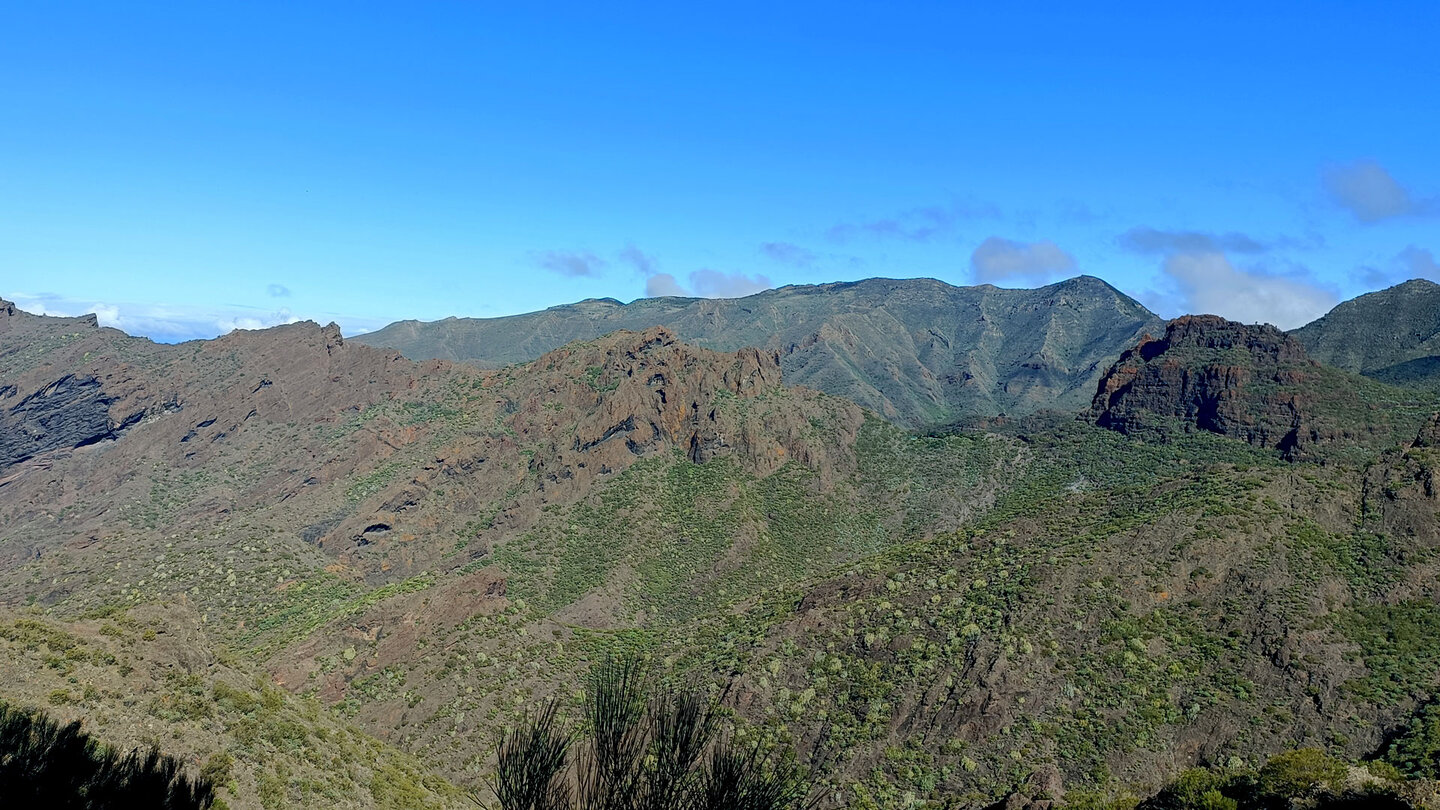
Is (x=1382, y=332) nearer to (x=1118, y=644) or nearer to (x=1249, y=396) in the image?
(x=1249, y=396)

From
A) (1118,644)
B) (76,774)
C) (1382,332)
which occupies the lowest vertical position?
(1118,644)

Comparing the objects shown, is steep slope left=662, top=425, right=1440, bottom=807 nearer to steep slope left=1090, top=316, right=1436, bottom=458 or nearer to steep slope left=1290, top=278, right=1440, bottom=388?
steep slope left=1090, top=316, right=1436, bottom=458

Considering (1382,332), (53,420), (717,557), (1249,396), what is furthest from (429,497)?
(1382,332)

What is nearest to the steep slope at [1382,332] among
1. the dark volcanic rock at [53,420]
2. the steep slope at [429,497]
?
the steep slope at [429,497]

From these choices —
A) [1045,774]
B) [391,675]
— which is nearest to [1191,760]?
[1045,774]

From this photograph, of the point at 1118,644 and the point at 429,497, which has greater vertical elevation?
the point at 429,497

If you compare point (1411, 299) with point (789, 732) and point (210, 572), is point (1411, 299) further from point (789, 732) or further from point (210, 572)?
point (210, 572)

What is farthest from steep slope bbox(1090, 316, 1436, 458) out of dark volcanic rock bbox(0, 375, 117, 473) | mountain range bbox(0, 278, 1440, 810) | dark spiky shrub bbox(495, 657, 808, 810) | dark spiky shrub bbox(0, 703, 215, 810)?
dark volcanic rock bbox(0, 375, 117, 473)

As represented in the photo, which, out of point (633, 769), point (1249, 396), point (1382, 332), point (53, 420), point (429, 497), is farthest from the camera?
point (1382, 332)
